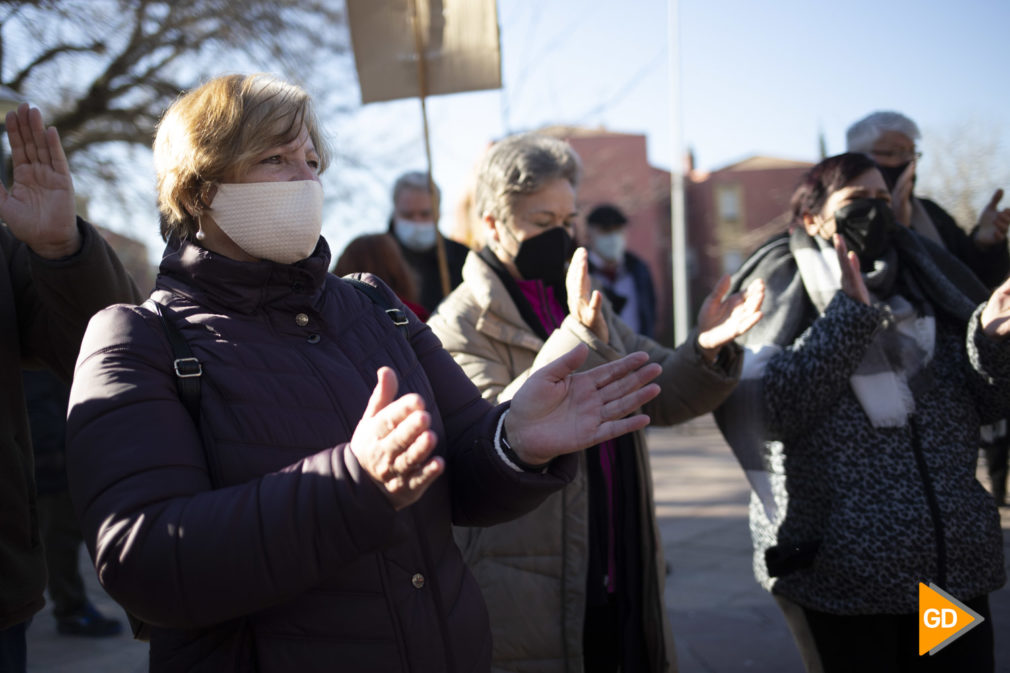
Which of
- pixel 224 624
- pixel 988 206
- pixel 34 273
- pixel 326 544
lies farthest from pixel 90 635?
pixel 988 206

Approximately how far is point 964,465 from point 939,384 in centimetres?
26

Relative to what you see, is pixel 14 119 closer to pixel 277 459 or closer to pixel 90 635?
pixel 277 459

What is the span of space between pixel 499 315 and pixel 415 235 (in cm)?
249

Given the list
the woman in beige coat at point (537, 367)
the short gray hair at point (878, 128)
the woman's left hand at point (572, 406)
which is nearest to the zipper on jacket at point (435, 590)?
the woman's left hand at point (572, 406)

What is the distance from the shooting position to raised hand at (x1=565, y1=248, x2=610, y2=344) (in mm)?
2359

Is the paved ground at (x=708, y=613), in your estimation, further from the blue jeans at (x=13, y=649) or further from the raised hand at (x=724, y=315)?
the blue jeans at (x=13, y=649)

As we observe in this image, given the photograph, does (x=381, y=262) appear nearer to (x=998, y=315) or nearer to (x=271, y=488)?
(x=998, y=315)

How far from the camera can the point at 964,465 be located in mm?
2621

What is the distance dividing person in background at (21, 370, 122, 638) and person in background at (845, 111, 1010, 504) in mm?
4241

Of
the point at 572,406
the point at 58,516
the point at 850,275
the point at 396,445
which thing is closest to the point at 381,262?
the point at 850,275

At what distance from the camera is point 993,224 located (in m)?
3.53

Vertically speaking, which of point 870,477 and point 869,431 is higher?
point 869,431

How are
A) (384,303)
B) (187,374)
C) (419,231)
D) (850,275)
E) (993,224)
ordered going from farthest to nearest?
1. (419,231)
2. (993,224)
3. (850,275)
4. (384,303)
5. (187,374)

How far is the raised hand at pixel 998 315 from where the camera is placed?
2.57 m
